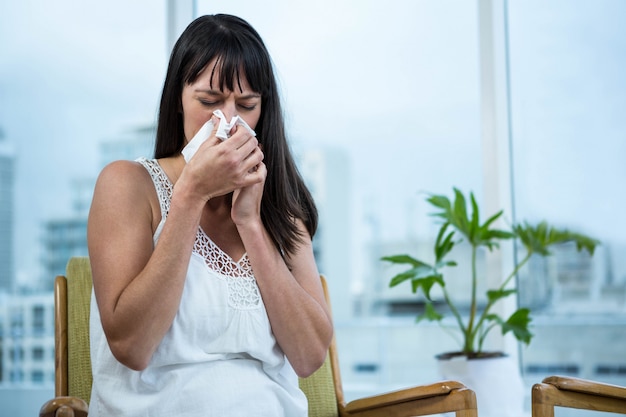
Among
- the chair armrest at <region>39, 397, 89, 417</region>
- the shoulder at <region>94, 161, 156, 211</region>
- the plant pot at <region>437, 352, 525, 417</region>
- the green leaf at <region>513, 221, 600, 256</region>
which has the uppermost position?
the shoulder at <region>94, 161, 156, 211</region>

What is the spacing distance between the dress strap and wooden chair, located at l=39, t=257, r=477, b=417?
1.23 ft

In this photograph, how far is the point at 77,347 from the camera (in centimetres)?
150

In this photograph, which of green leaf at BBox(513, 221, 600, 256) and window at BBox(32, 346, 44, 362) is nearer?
green leaf at BBox(513, 221, 600, 256)

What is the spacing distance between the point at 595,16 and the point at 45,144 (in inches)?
113

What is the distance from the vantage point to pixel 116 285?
3.78 ft

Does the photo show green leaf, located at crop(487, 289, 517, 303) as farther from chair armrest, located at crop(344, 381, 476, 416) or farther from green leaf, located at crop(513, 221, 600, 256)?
chair armrest, located at crop(344, 381, 476, 416)

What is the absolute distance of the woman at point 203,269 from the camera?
1158 millimetres

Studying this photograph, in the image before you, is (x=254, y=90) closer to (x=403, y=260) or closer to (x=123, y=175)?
(x=123, y=175)

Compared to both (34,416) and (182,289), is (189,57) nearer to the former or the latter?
(182,289)

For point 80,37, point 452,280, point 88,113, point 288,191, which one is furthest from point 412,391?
point 452,280

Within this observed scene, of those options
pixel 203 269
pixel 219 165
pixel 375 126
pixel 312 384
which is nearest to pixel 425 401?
pixel 312 384

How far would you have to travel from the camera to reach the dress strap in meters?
1.29

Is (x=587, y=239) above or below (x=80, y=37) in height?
below

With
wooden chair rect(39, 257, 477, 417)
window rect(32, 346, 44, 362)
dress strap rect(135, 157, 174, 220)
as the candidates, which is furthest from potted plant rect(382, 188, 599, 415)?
window rect(32, 346, 44, 362)
